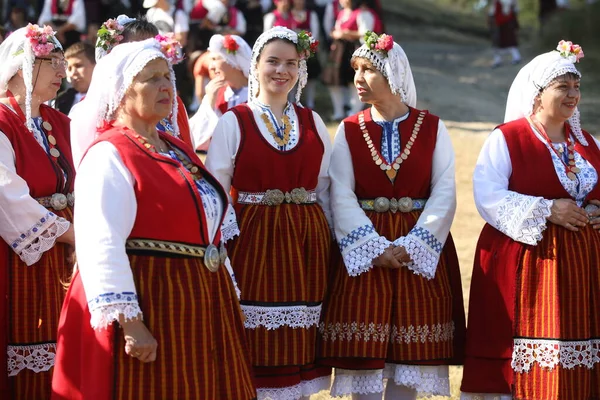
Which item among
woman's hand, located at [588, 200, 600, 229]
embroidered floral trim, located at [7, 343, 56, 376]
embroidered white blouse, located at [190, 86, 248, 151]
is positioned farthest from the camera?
embroidered white blouse, located at [190, 86, 248, 151]

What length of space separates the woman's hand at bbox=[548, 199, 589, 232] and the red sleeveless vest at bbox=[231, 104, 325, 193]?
1.18 meters

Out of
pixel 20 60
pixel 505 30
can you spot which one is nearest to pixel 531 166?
pixel 20 60

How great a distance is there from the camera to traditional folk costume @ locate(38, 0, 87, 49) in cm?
1310

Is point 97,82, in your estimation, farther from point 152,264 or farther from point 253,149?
point 253,149

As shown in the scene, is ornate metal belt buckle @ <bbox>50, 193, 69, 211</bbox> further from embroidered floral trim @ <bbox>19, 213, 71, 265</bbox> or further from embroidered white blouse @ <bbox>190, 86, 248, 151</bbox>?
embroidered white blouse @ <bbox>190, 86, 248, 151</bbox>

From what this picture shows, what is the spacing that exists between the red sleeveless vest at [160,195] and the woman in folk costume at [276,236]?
3.11ft

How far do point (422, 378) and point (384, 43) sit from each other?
5.39 ft

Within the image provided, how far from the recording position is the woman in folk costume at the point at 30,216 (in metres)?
4.57

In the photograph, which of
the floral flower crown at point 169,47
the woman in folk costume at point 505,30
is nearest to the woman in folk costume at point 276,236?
the floral flower crown at point 169,47

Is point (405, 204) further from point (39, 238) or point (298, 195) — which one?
point (39, 238)

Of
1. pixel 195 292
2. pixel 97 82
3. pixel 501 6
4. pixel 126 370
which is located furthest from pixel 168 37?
pixel 501 6

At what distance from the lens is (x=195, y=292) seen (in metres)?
3.82

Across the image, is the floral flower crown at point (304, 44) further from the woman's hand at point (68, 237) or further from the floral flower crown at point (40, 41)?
the woman's hand at point (68, 237)

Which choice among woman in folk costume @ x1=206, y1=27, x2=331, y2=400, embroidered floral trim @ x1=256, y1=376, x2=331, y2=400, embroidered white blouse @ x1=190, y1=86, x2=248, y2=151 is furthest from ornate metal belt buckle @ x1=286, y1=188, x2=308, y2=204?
embroidered white blouse @ x1=190, y1=86, x2=248, y2=151
